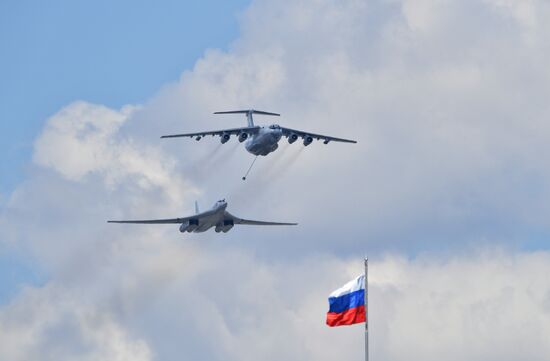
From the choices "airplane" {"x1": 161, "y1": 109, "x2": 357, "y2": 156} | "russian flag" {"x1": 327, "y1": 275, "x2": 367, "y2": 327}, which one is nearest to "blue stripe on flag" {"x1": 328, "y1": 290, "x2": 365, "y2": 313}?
"russian flag" {"x1": 327, "y1": 275, "x2": 367, "y2": 327}

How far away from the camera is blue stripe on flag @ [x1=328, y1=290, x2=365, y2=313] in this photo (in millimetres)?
101375

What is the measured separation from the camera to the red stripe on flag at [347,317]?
100812 mm

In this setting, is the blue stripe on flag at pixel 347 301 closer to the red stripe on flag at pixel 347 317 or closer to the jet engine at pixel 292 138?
the red stripe on flag at pixel 347 317

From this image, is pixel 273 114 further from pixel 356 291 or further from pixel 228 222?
pixel 356 291

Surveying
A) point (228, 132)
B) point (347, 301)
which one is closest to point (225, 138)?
point (228, 132)

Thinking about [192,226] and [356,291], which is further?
[192,226]

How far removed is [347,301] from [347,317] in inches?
38.2

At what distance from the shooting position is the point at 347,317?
3996 inches

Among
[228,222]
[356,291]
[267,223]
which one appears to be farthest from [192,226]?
[356,291]

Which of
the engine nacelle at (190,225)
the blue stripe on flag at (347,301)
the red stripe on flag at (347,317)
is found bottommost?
the red stripe on flag at (347,317)

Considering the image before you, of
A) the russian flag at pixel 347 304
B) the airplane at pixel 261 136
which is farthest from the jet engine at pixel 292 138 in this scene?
the russian flag at pixel 347 304

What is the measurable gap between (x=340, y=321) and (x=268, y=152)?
51276mm

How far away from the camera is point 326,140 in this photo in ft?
536

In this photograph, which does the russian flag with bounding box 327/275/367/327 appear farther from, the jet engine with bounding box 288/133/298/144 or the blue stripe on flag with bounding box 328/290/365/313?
the jet engine with bounding box 288/133/298/144
